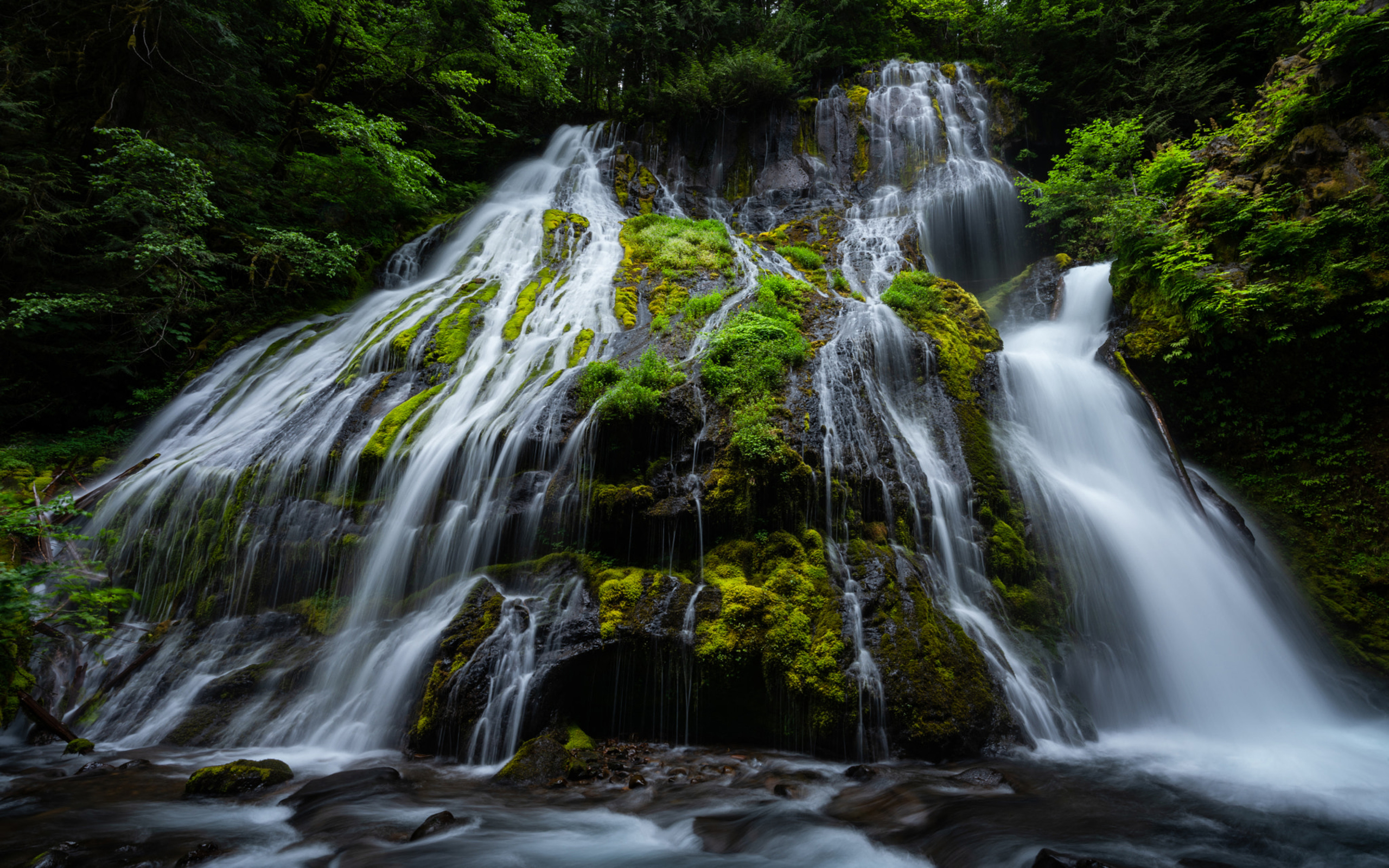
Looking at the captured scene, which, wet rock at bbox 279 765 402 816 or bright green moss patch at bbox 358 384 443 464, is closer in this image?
wet rock at bbox 279 765 402 816

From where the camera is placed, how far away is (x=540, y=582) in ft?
18.8

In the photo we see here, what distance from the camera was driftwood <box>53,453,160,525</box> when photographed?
6.86 meters

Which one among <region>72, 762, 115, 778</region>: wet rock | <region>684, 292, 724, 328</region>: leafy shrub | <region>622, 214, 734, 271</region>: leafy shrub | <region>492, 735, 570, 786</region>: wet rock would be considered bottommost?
<region>72, 762, 115, 778</region>: wet rock

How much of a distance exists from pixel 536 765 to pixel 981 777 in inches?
140

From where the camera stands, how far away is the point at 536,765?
14.1ft

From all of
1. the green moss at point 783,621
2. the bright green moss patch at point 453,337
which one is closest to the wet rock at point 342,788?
the green moss at point 783,621

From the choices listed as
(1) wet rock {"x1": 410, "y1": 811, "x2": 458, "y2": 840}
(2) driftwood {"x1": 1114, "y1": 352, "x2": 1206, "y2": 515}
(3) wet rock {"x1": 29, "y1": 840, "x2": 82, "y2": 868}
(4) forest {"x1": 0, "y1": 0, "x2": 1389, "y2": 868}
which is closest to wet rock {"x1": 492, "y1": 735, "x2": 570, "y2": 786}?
(4) forest {"x1": 0, "y1": 0, "x2": 1389, "y2": 868}

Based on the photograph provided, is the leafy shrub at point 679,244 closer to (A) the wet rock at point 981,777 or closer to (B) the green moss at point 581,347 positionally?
(B) the green moss at point 581,347

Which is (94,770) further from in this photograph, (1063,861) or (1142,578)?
(1142,578)

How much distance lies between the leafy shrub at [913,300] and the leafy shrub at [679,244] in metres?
3.26

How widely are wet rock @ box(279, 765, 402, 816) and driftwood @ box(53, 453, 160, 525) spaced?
6.06 m

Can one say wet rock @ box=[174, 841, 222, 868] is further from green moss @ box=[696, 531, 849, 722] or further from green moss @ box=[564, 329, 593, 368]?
green moss @ box=[564, 329, 593, 368]

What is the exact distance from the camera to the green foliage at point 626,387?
6359 millimetres

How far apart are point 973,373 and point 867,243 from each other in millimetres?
6530
